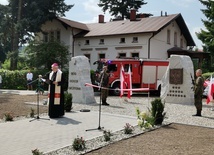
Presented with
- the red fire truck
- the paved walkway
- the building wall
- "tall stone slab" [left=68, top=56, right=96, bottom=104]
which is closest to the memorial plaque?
"tall stone slab" [left=68, top=56, right=96, bottom=104]

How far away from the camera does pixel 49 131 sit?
27.3 ft

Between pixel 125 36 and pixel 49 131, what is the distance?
86.4ft

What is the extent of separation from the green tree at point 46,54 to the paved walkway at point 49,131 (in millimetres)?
18798

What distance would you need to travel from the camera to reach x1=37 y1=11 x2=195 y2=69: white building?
32719 millimetres

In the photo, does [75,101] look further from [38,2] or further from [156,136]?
[38,2]

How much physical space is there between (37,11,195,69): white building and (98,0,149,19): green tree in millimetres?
8597

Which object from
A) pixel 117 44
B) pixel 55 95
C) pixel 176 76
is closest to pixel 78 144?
pixel 55 95

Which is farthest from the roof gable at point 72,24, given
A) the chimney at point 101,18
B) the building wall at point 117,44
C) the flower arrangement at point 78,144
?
the flower arrangement at point 78,144

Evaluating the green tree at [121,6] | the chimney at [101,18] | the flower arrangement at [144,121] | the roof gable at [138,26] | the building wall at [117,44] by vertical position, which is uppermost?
the green tree at [121,6]

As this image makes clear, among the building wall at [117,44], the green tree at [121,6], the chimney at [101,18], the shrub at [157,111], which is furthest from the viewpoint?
the green tree at [121,6]

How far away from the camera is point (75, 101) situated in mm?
15789

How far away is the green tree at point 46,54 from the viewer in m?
29.4

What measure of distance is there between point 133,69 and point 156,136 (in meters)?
14.4

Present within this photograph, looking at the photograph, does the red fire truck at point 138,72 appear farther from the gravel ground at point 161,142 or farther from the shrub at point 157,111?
the shrub at point 157,111
